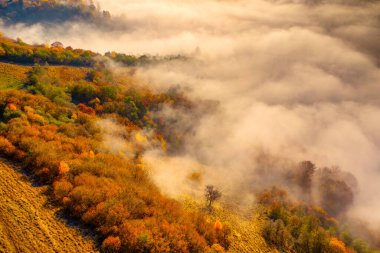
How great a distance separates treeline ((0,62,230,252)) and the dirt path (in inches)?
76.1

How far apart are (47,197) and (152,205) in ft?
44.9

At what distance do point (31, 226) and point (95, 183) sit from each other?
10041mm

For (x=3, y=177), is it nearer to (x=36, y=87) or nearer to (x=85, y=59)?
(x=36, y=87)

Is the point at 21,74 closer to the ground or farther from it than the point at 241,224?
farther from it

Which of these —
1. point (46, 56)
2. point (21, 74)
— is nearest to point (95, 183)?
point (21, 74)

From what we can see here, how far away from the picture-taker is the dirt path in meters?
26.3

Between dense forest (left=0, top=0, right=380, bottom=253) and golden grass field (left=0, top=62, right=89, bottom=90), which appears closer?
dense forest (left=0, top=0, right=380, bottom=253)

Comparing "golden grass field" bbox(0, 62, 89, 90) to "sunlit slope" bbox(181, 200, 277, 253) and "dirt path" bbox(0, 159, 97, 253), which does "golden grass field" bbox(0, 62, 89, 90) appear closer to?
"dirt path" bbox(0, 159, 97, 253)

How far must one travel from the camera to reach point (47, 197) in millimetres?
33875

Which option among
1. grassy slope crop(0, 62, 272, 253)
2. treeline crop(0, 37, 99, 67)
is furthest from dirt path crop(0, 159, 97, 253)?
treeline crop(0, 37, 99, 67)

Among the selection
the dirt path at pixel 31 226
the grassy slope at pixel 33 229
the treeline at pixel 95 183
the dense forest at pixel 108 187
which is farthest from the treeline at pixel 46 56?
the dirt path at pixel 31 226

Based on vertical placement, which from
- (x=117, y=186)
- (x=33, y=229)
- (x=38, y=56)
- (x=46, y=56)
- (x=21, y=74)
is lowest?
(x=117, y=186)

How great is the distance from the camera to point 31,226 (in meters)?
28.5

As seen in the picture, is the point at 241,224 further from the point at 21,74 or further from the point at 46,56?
the point at 46,56
